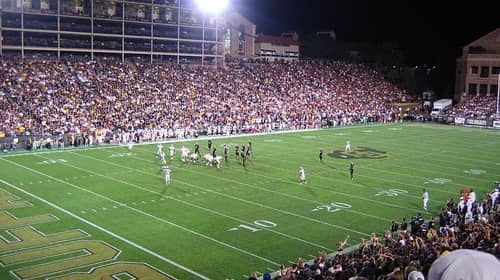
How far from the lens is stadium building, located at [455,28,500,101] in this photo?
66.9m

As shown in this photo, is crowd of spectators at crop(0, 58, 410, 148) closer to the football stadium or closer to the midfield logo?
the football stadium

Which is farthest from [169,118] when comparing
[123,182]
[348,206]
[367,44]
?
[367,44]

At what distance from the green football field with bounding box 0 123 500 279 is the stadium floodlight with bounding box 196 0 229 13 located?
20.5 m

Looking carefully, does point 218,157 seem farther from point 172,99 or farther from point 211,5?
point 211,5

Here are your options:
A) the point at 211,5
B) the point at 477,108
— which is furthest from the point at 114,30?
the point at 477,108

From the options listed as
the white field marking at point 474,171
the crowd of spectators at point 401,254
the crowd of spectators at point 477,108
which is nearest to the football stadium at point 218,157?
the crowd of spectators at point 401,254

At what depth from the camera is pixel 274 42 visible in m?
79.1

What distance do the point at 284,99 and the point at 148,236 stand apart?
4049cm

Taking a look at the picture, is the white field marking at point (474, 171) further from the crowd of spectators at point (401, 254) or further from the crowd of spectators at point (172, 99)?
the crowd of spectators at point (172, 99)

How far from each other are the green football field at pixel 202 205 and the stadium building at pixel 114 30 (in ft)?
58.3

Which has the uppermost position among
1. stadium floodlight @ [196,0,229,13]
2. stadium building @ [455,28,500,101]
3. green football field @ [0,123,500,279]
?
stadium floodlight @ [196,0,229,13]

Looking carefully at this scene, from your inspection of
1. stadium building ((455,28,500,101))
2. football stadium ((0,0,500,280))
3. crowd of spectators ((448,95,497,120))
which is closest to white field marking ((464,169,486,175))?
football stadium ((0,0,500,280))

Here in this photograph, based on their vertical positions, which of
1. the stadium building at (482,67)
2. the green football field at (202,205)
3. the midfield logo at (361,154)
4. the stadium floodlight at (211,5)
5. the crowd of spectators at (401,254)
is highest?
the stadium floodlight at (211,5)

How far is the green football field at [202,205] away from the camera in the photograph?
49.1 ft
